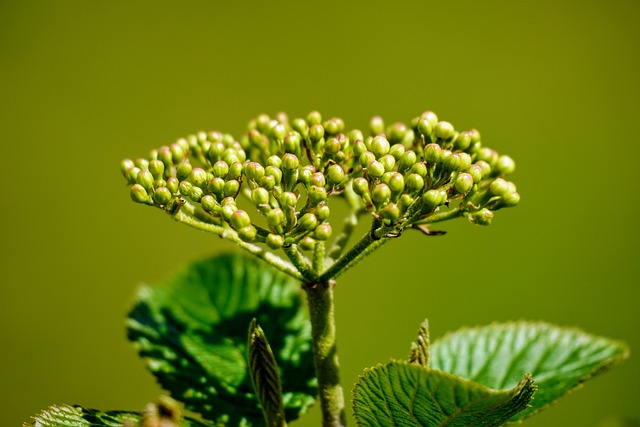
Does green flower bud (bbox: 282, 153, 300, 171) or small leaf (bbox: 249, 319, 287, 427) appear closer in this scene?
small leaf (bbox: 249, 319, 287, 427)

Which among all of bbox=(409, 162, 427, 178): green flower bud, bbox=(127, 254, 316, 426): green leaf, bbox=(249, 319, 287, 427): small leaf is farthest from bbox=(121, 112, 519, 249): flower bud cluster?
bbox=(127, 254, 316, 426): green leaf

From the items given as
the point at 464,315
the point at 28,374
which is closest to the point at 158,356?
the point at 464,315

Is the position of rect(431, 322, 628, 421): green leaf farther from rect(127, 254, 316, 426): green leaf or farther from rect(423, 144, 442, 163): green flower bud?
rect(423, 144, 442, 163): green flower bud

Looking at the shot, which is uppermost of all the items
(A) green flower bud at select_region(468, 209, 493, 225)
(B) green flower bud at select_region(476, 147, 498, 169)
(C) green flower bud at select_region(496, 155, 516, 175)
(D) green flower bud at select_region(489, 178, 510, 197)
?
(B) green flower bud at select_region(476, 147, 498, 169)

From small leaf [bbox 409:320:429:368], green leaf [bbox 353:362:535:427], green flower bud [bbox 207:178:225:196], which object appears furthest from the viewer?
green flower bud [bbox 207:178:225:196]

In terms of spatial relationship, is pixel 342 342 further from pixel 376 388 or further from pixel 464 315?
pixel 376 388

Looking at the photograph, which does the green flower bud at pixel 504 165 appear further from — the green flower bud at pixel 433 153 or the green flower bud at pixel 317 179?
the green flower bud at pixel 317 179
